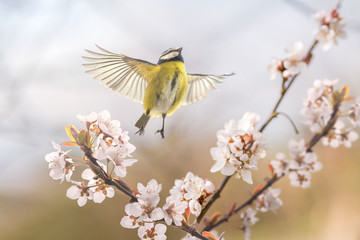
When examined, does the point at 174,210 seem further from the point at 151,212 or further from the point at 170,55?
the point at 170,55

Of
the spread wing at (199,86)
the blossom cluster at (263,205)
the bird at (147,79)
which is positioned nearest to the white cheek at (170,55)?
the bird at (147,79)

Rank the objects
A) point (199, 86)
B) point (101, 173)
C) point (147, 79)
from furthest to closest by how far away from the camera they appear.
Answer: point (199, 86), point (147, 79), point (101, 173)

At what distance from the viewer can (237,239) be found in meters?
2.28

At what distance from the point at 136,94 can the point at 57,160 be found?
260mm

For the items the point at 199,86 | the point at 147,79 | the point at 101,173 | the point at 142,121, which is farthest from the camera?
the point at 199,86

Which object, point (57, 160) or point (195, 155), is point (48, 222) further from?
point (57, 160)

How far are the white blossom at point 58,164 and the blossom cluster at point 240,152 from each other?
8.1 inches

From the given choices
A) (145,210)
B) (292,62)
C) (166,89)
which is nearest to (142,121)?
(166,89)

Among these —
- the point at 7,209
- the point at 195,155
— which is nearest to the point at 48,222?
the point at 7,209

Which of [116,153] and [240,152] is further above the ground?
[240,152]

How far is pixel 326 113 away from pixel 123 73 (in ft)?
1.42

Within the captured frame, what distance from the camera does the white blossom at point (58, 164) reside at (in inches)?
18.0

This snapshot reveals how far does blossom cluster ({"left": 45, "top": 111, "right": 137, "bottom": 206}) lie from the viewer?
441 millimetres

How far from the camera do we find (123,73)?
0.69 meters
